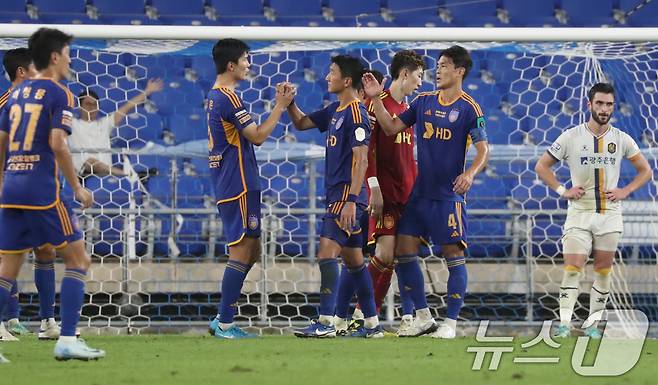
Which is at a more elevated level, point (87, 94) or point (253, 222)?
point (87, 94)

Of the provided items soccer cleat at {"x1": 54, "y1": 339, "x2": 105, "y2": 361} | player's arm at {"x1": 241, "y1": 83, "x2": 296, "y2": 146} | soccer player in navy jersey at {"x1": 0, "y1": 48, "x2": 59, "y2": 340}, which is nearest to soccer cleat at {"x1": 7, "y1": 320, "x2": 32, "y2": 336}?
soccer player in navy jersey at {"x1": 0, "y1": 48, "x2": 59, "y2": 340}

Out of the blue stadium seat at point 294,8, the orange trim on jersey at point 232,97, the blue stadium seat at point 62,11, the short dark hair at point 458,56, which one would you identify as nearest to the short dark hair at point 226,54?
the orange trim on jersey at point 232,97

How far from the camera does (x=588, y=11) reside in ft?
53.4

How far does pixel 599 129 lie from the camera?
27.8 ft

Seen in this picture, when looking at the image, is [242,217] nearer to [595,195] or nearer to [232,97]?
[232,97]

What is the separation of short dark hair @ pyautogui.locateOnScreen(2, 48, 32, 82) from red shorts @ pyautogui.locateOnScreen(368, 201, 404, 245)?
2.64 m

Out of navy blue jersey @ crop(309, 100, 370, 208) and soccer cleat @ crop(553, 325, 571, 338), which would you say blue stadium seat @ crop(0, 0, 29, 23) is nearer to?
navy blue jersey @ crop(309, 100, 370, 208)

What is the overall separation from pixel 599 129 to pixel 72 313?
4326 mm

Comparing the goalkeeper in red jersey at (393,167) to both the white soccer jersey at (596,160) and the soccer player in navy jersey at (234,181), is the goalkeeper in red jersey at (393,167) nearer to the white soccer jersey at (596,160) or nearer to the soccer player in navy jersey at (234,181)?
the soccer player in navy jersey at (234,181)

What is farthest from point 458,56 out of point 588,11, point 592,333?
point 588,11

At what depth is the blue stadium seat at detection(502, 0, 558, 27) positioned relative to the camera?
52.9 feet

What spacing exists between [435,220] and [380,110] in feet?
2.76

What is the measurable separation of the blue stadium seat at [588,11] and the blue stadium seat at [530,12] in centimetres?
24

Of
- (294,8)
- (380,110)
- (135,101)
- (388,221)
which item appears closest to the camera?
(380,110)
